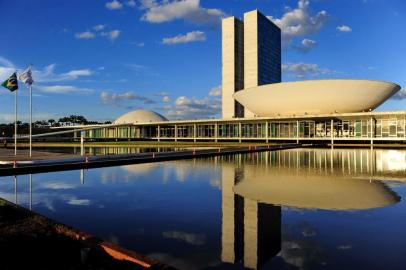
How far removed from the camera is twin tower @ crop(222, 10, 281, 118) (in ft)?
449

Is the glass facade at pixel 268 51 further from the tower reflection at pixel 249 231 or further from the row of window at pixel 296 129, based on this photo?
the tower reflection at pixel 249 231

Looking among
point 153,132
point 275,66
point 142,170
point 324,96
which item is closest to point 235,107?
point 275,66

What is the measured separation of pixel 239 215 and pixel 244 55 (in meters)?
137

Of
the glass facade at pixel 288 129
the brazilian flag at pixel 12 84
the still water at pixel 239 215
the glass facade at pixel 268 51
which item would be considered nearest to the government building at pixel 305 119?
the glass facade at pixel 288 129

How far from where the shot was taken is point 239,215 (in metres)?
9.43

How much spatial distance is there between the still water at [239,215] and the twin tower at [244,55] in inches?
4761

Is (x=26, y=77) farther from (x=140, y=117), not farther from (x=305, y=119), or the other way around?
(x=140, y=117)

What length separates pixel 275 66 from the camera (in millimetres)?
152750

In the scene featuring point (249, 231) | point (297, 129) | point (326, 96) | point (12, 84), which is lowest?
point (249, 231)

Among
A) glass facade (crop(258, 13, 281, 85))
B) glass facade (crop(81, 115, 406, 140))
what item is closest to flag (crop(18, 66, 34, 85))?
glass facade (crop(81, 115, 406, 140))

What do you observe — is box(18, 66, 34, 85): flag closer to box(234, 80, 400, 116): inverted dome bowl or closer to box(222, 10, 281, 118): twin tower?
box(234, 80, 400, 116): inverted dome bowl

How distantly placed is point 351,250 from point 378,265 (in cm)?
81

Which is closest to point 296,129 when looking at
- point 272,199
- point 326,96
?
point 326,96

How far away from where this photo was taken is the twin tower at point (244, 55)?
13700 cm
